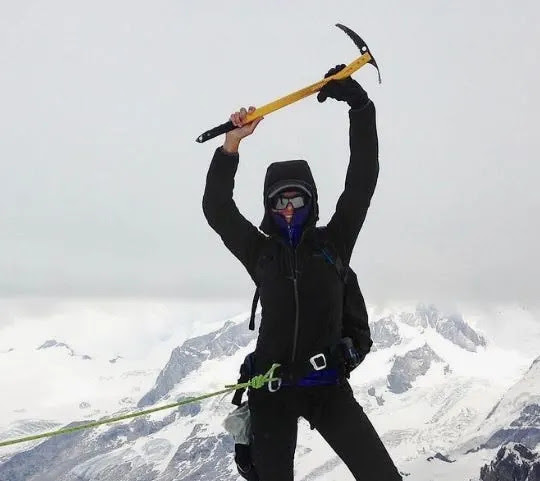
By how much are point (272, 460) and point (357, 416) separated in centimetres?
106

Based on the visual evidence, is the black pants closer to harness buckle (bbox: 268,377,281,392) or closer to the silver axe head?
harness buckle (bbox: 268,377,281,392)

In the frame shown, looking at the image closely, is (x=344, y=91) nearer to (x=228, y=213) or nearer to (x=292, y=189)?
(x=292, y=189)

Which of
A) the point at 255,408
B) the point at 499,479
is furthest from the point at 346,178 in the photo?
the point at 499,479

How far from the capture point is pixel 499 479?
508 feet

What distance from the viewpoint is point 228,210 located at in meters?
8.31

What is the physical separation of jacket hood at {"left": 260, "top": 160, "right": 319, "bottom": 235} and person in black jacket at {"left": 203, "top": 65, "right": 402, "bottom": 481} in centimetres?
1

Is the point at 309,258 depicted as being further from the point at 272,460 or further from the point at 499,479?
the point at 499,479

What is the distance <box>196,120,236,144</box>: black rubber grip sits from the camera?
7941 mm

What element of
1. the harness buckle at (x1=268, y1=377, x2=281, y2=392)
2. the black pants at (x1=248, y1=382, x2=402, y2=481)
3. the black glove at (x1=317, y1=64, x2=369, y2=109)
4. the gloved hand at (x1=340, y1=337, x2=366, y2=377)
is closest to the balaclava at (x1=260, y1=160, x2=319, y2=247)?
the black glove at (x1=317, y1=64, x2=369, y2=109)

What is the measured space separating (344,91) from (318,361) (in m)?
3.12

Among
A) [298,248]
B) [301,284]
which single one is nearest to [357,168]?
[298,248]

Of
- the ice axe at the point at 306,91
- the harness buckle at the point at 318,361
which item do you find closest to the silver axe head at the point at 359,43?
the ice axe at the point at 306,91

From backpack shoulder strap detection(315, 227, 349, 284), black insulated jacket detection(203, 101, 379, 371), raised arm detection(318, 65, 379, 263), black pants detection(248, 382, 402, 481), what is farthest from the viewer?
raised arm detection(318, 65, 379, 263)

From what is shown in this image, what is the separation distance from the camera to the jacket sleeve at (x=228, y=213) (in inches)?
326
